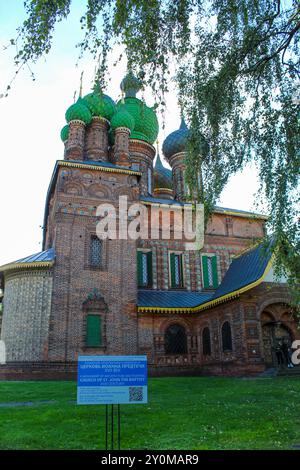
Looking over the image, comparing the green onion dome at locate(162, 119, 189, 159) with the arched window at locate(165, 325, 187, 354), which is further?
the green onion dome at locate(162, 119, 189, 159)

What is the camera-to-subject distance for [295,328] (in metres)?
14.8

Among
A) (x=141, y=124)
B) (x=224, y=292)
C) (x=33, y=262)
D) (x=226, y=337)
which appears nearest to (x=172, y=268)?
(x=224, y=292)

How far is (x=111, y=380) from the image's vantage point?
4.93m

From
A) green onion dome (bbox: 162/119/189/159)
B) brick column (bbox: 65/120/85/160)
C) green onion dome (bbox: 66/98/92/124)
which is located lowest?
brick column (bbox: 65/120/85/160)

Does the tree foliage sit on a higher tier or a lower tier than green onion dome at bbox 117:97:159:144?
lower

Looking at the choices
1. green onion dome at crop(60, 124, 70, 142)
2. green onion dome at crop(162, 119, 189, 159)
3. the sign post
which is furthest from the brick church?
the sign post

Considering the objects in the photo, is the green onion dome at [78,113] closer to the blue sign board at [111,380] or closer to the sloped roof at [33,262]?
the sloped roof at [33,262]

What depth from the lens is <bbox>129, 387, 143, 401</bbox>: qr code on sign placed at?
496 cm

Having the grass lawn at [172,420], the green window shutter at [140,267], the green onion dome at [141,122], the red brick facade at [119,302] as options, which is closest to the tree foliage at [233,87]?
the grass lawn at [172,420]

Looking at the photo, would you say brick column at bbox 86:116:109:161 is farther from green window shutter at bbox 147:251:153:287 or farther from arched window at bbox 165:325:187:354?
arched window at bbox 165:325:187:354

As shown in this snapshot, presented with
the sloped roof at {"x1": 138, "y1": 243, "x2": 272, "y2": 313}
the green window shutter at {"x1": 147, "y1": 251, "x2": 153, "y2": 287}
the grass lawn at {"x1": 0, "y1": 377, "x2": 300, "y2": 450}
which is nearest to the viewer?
the grass lawn at {"x1": 0, "y1": 377, "x2": 300, "y2": 450}

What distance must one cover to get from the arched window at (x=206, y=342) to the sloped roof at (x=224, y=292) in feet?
3.14

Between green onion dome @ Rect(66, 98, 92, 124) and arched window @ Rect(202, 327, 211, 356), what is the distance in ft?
38.9

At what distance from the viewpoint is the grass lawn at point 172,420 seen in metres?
5.39
